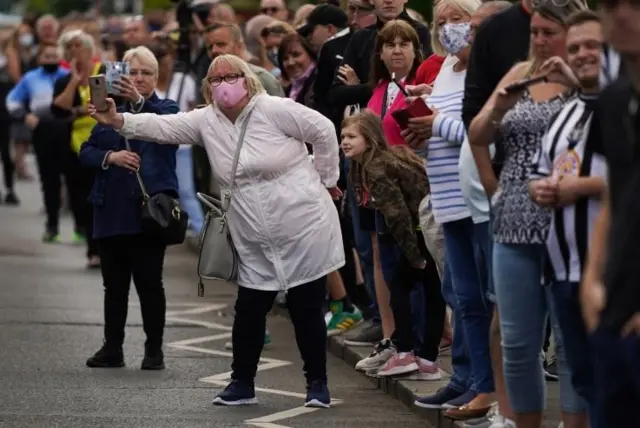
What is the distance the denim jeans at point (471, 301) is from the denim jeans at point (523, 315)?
1317mm

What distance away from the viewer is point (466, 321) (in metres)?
8.38

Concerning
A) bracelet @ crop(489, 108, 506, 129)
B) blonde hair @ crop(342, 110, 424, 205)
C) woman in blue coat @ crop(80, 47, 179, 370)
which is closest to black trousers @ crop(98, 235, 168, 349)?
woman in blue coat @ crop(80, 47, 179, 370)

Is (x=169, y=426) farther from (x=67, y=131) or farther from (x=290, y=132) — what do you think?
(x=67, y=131)

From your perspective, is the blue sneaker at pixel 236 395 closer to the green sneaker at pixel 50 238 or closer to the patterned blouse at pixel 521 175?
the patterned blouse at pixel 521 175

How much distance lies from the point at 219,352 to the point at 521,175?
5251mm

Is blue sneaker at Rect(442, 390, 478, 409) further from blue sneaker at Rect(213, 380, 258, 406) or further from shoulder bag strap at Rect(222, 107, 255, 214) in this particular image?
shoulder bag strap at Rect(222, 107, 255, 214)

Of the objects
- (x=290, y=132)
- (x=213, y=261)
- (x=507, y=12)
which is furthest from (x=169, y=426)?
(x=507, y=12)

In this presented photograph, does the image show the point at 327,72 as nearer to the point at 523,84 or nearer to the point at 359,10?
the point at 359,10

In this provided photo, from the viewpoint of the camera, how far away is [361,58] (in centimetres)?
1113

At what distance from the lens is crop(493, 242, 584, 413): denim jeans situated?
22.1 feet

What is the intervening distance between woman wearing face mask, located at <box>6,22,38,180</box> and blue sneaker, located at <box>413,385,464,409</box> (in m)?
15.1

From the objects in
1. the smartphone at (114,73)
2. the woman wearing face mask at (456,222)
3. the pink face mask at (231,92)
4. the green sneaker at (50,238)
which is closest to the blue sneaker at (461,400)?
the woman wearing face mask at (456,222)

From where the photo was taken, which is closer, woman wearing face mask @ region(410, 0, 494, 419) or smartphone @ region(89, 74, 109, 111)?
woman wearing face mask @ region(410, 0, 494, 419)

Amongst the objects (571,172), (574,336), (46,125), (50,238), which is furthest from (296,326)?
(50,238)
